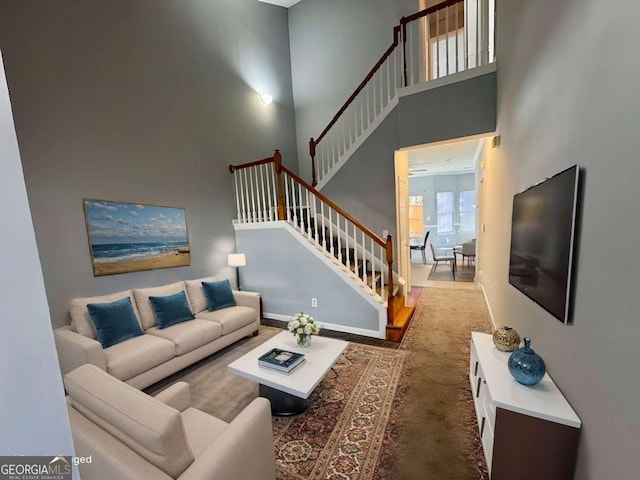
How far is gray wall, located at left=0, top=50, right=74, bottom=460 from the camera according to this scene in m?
0.51

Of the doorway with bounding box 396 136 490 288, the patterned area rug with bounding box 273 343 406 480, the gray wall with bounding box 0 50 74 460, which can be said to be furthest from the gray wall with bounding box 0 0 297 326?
the doorway with bounding box 396 136 490 288

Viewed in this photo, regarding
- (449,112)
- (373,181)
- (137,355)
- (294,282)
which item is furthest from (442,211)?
(137,355)

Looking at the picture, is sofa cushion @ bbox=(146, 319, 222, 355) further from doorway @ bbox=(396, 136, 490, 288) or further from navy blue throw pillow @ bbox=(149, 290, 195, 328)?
doorway @ bbox=(396, 136, 490, 288)

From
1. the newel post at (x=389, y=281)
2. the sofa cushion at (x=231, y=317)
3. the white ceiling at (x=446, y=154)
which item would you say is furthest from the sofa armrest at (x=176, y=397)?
the white ceiling at (x=446, y=154)

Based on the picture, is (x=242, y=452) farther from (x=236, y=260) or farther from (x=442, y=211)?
(x=442, y=211)

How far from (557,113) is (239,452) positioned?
2361mm

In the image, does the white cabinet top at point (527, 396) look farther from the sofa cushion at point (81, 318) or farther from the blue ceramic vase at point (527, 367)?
the sofa cushion at point (81, 318)

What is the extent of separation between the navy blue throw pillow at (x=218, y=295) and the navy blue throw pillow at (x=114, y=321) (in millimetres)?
838

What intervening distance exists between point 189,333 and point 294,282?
4.96 ft

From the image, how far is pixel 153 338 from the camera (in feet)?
8.46

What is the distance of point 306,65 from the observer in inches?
217

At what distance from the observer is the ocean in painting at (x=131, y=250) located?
2.79 metres

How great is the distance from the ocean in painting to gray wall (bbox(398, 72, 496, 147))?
3.53 meters

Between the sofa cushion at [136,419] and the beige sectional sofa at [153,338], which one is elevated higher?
the sofa cushion at [136,419]
